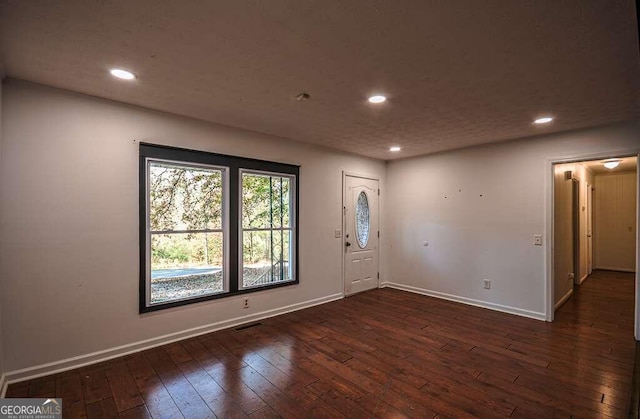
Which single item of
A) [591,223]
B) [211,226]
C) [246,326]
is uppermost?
[211,226]

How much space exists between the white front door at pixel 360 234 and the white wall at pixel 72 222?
2.57m

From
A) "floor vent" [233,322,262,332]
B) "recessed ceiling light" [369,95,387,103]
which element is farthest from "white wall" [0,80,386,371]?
"recessed ceiling light" [369,95,387,103]

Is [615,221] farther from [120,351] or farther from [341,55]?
[120,351]

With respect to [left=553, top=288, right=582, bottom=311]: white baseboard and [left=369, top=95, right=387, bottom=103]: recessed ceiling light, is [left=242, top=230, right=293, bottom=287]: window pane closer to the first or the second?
[left=369, top=95, right=387, bottom=103]: recessed ceiling light

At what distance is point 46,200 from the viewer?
103 inches

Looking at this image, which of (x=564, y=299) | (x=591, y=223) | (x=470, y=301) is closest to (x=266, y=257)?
(x=470, y=301)

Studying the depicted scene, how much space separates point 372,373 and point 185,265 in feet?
7.61

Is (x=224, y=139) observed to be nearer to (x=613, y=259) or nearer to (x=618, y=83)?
(x=618, y=83)

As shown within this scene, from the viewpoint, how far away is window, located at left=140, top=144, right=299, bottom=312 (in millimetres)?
3221

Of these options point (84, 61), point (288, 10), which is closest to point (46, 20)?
point (84, 61)

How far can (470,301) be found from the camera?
4746 mm

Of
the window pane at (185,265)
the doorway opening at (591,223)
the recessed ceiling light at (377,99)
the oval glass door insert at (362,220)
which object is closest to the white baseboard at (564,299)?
the doorway opening at (591,223)

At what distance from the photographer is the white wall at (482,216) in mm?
4031

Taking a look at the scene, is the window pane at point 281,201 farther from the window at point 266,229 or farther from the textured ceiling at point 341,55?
the textured ceiling at point 341,55
